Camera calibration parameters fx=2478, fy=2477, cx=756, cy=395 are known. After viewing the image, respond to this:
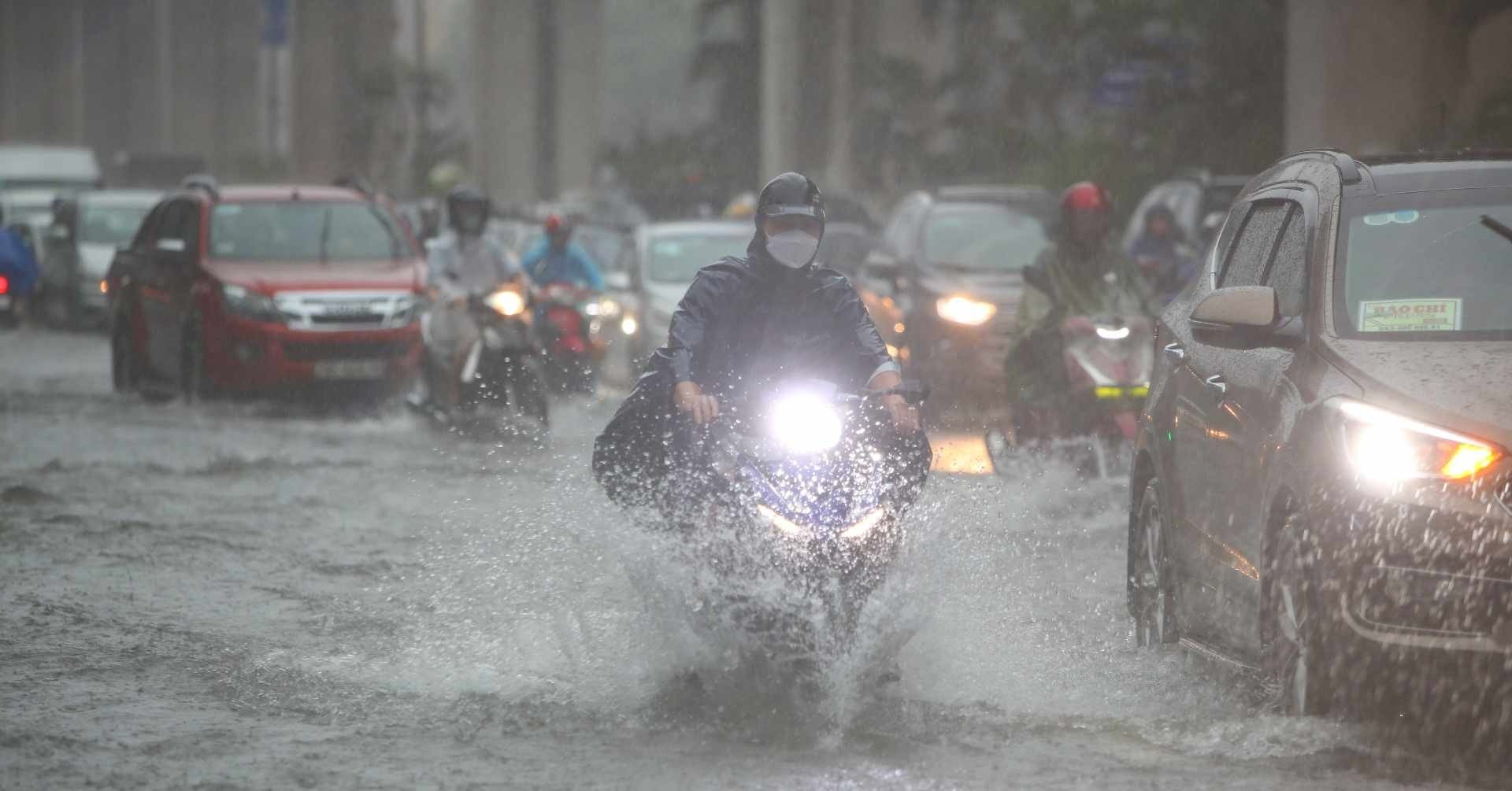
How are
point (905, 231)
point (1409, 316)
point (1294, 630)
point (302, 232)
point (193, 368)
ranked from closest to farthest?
point (1294, 630) < point (1409, 316) < point (193, 368) < point (905, 231) < point (302, 232)

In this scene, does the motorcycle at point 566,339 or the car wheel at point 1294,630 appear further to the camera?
the motorcycle at point 566,339

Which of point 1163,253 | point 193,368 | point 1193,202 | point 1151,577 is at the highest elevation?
point 1193,202

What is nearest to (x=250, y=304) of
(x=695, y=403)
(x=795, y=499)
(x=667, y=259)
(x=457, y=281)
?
(x=457, y=281)

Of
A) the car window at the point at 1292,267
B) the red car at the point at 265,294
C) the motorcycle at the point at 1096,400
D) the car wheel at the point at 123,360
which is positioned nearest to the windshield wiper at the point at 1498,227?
the car window at the point at 1292,267

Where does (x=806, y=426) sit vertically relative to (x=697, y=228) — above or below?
above

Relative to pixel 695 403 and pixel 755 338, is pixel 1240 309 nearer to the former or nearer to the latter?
pixel 755 338

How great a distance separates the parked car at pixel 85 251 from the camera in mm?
31000

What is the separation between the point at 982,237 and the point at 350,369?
4.84 m

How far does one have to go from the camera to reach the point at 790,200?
23.3 ft

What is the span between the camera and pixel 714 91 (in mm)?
64438

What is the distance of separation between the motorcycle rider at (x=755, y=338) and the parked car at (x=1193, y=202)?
39.7ft

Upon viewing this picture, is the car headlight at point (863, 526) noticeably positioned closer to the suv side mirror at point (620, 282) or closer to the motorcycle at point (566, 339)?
the motorcycle at point (566, 339)

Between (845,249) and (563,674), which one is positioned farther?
(845,249)

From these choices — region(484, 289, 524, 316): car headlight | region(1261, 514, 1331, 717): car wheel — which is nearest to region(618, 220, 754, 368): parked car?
region(484, 289, 524, 316): car headlight
